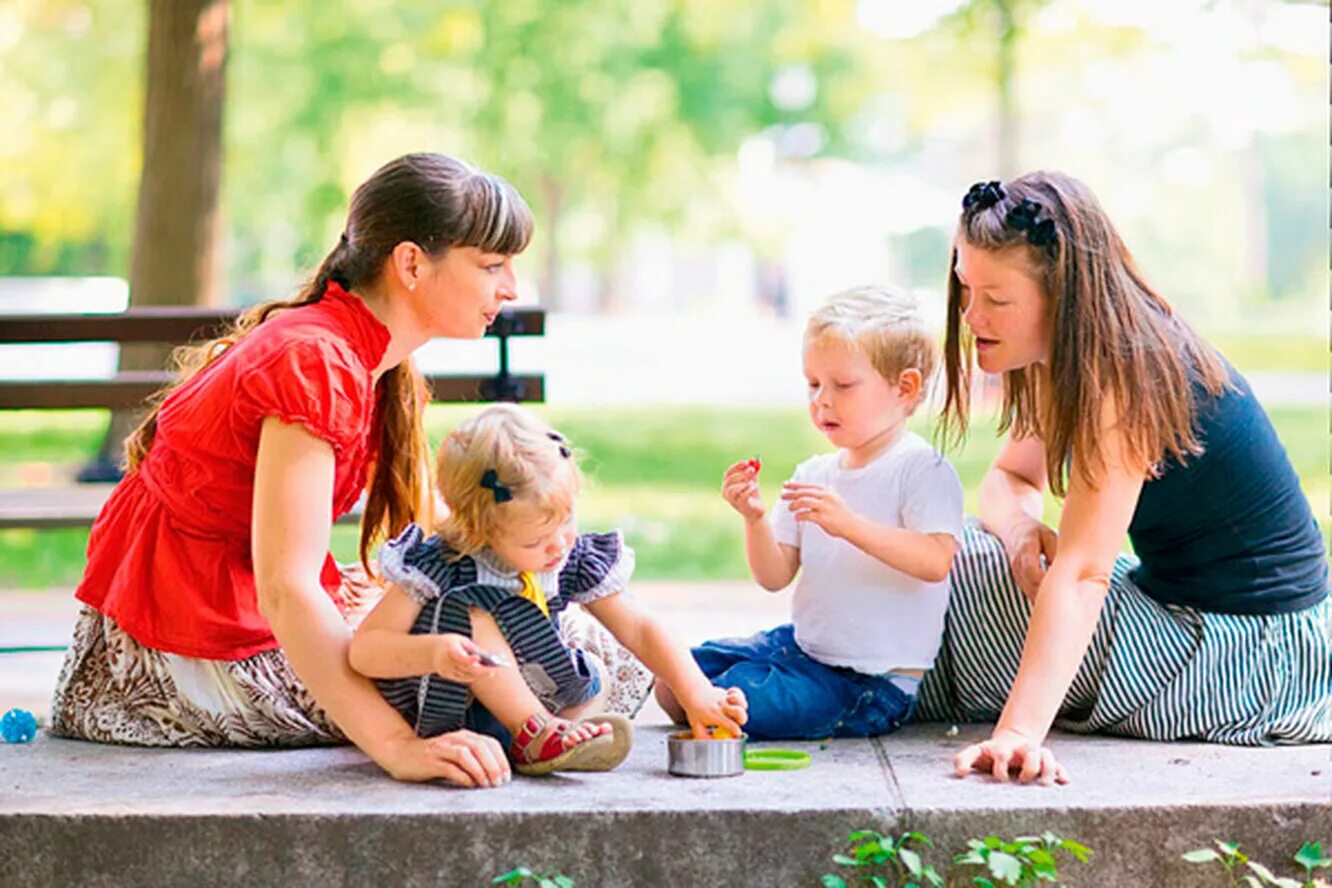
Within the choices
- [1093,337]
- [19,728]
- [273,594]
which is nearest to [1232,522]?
[1093,337]

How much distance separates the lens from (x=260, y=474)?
3.14 meters

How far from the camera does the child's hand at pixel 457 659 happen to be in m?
2.95

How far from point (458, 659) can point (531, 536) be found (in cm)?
25

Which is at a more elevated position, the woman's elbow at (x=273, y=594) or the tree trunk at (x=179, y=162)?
the tree trunk at (x=179, y=162)

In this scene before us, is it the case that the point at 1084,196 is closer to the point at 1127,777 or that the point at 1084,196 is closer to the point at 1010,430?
the point at 1010,430

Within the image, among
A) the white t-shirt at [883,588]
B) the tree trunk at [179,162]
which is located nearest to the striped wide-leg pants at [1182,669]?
the white t-shirt at [883,588]

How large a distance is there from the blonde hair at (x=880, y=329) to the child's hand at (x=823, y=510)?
0.94 ft

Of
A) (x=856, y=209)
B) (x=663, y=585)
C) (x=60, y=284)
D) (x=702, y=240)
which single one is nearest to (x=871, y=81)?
(x=702, y=240)

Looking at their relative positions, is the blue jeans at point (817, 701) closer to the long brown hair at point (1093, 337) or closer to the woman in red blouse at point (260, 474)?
the long brown hair at point (1093, 337)

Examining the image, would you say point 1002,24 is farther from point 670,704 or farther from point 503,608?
point 503,608

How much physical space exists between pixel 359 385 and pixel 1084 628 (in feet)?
4.30

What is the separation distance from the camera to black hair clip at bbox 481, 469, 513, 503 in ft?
10.00

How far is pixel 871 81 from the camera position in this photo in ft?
72.2

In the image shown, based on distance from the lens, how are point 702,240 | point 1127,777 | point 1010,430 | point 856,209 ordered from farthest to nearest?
point 856,209 → point 702,240 → point 1010,430 → point 1127,777
